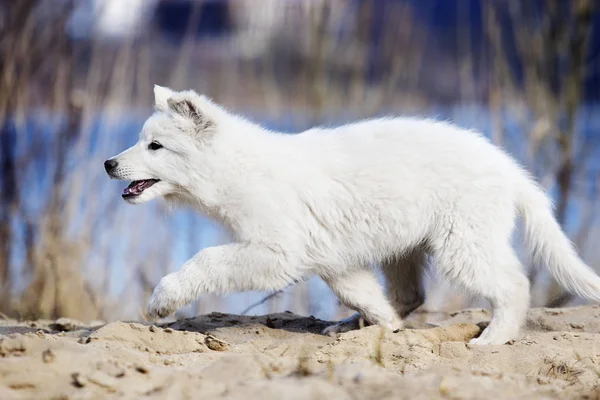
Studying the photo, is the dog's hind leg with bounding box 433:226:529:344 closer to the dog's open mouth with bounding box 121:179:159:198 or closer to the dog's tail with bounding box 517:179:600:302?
the dog's tail with bounding box 517:179:600:302

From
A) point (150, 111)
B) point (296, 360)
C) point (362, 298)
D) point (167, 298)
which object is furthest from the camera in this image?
point (150, 111)

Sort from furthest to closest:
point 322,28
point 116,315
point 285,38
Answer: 1. point 285,38
2. point 322,28
3. point 116,315

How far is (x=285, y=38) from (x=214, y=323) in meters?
4.41

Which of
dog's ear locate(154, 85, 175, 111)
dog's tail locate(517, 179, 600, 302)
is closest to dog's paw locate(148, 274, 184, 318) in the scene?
dog's ear locate(154, 85, 175, 111)

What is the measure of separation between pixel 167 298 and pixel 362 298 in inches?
46.4

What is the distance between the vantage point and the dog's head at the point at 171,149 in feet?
15.3

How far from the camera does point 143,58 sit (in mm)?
7121

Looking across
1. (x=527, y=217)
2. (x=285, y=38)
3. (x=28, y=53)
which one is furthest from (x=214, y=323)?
(x=285, y=38)

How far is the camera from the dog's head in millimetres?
4648

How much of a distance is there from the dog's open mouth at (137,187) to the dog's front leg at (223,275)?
0.52 meters

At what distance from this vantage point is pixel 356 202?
15.4ft

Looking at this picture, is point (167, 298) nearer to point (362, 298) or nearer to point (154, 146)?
point (154, 146)

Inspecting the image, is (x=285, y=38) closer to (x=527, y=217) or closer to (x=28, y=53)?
(x=28, y=53)

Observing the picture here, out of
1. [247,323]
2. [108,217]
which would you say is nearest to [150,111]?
[108,217]
